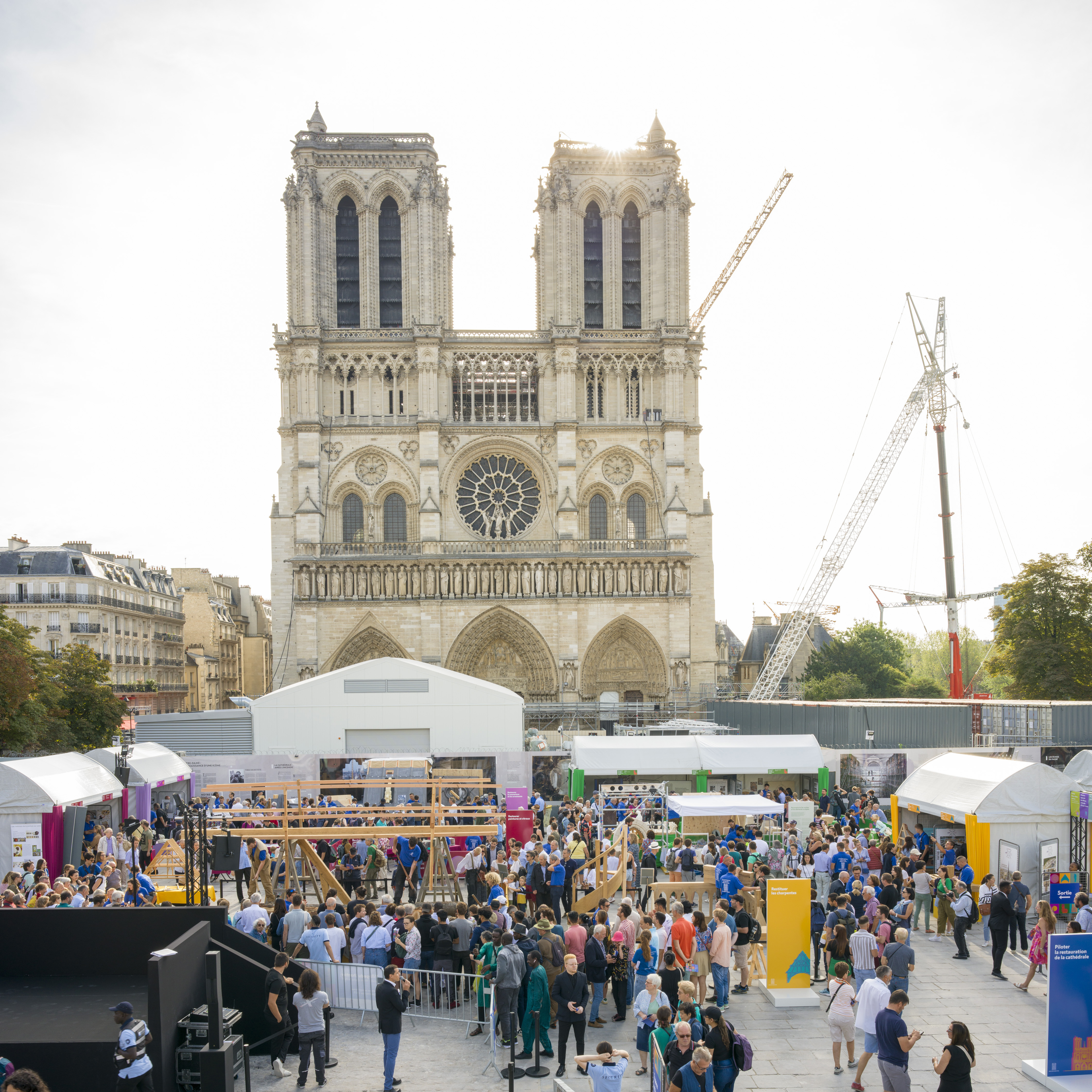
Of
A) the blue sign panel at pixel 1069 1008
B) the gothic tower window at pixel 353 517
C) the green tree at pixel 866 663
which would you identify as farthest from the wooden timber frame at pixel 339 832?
the green tree at pixel 866 663

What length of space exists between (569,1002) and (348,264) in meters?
39.3

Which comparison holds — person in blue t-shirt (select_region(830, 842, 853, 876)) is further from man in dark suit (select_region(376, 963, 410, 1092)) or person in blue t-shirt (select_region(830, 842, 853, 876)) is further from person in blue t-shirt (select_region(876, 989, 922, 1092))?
man in dark suit (select_region(376, 963, 410, 1092))

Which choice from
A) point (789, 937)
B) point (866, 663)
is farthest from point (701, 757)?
point (866, 663)

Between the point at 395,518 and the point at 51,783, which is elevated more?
the point at 395,518

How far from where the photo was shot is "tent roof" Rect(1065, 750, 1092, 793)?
16641 mm

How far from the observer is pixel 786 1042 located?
1020 centimetres

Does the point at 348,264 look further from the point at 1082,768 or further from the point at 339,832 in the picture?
the point at 1082,768

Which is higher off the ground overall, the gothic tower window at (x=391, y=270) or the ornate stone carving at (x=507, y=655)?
the gothic tower window at (x=391, y=270)

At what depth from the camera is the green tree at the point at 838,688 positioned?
160 feet

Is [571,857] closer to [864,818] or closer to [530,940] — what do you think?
[530,940]

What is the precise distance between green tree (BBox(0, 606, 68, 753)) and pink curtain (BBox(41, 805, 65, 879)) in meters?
8.50

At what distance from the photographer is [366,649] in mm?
41406

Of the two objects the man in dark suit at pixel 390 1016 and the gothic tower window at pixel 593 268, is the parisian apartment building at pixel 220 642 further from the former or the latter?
the man in dark suit at pixel 390 1016

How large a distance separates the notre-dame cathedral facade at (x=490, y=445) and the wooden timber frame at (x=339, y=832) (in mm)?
23326
